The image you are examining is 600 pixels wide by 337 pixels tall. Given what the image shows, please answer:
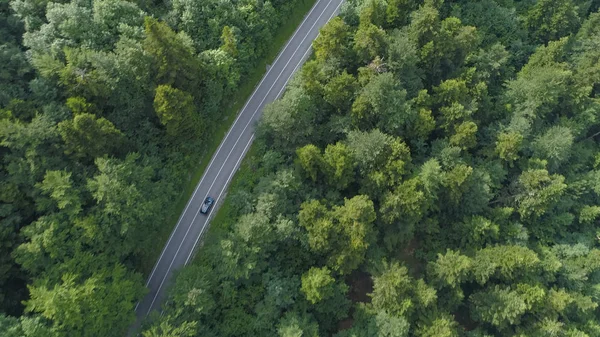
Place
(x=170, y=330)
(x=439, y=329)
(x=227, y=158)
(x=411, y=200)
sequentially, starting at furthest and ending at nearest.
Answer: (x=227, y=158) < (x=411, y=200) < (x=439, y=329) < (x=170, y=330)

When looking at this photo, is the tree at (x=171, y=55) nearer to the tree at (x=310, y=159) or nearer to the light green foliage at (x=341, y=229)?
the tree at (x=310, y=159)

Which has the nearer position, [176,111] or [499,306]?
[176,111]

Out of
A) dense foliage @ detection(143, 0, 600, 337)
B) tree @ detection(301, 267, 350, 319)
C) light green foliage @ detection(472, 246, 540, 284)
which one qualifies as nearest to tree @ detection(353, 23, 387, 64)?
dense foliage @ detection(143, 0, 600, 337)

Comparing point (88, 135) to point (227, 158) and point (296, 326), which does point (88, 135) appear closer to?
point (227, 158)

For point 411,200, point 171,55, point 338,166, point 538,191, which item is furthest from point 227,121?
point 538,191

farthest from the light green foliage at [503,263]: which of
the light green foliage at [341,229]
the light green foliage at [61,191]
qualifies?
the light green foliage at [61,191]

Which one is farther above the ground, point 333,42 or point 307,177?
point 333,42

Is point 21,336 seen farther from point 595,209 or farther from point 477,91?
point 595,209
